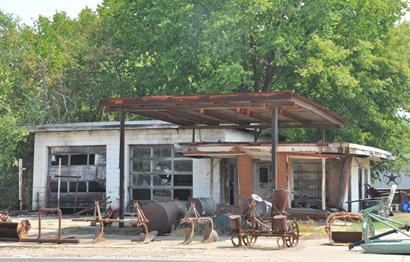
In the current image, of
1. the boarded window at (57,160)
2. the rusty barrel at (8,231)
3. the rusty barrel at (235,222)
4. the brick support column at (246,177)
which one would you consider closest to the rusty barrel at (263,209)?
the rusty barrel at (235,222)

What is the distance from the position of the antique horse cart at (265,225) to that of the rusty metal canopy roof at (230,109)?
3.08 metres

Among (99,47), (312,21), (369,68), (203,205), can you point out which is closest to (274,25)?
(312,21)

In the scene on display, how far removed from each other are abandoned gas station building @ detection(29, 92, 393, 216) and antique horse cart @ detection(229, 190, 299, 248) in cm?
456

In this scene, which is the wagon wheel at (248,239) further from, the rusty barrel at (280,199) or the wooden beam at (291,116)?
the wooden beam at (291,116)

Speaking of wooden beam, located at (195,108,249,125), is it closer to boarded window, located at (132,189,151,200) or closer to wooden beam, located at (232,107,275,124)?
wooden beam, located at (232,107,275,124)

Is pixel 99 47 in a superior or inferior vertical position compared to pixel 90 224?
superior

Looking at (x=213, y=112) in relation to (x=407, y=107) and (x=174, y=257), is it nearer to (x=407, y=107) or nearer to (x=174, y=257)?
(x=174, y=257)

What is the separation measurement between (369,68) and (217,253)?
19.5 meters

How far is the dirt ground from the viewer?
1505 cm

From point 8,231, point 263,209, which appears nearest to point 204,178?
point 263,209

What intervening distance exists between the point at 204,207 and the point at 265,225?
508 cm

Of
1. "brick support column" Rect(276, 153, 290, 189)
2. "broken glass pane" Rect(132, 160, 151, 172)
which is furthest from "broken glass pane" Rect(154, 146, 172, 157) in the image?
"brick support column" Rect(276, 153, 290, 189)

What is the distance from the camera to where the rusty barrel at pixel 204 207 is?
22.4m

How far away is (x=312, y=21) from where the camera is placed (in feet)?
108
